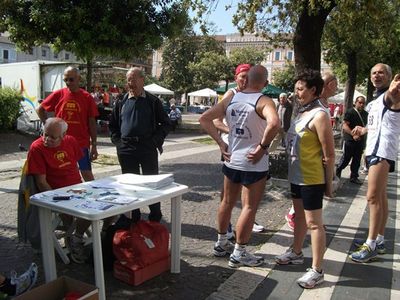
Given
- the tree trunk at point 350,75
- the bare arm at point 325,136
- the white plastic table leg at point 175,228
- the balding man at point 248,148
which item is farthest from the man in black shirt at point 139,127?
the tree trunk at point 350,75

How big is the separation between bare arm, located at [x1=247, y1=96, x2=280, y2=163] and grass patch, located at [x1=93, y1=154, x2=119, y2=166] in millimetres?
6350

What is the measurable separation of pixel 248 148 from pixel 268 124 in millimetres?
343

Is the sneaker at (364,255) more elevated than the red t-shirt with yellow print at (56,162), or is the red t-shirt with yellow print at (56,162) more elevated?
the red t-shirt with yellow print at (56,162)

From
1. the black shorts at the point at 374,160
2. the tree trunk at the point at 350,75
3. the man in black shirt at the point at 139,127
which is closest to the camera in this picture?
the black shorts at the point at 374,160

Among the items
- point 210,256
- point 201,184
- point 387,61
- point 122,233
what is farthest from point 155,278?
point 387,61

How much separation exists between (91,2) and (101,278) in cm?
670

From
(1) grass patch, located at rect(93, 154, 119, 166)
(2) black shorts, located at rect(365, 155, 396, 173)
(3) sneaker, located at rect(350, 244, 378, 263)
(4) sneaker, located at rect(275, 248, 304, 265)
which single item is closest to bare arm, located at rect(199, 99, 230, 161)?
(4) sneaker, located at rect(275, 248, 304, 265)

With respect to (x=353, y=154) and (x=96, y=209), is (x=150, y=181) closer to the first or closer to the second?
(x=96, y=209)

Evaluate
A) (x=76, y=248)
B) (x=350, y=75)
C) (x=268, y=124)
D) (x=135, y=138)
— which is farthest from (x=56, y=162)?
(x=350, y=75)

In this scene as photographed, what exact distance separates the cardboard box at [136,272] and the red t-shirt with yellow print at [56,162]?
3.07ft

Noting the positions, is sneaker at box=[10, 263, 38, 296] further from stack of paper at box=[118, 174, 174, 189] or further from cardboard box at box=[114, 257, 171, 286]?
stack of paper at box=[118, 174, 174, 189]

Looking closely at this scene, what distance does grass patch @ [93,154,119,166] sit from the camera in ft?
31.9

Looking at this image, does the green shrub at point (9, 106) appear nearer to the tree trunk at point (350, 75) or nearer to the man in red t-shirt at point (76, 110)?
the man in red t-shirt at point (76, 110)

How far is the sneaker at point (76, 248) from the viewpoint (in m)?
3.99
